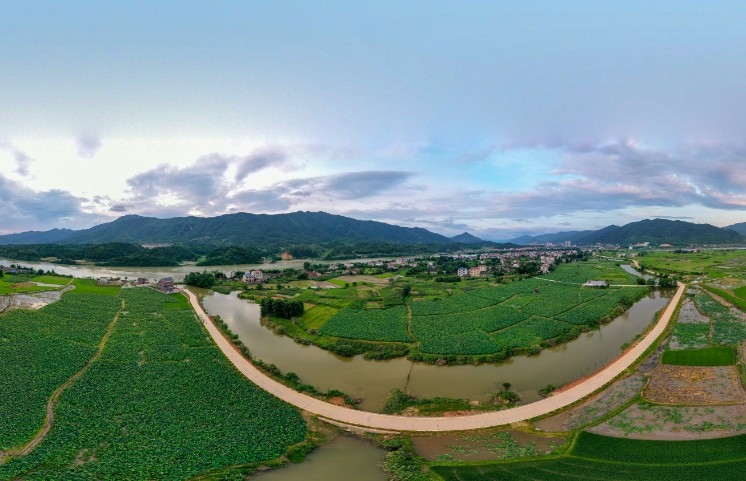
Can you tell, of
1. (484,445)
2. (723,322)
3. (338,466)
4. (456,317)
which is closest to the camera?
(338,466)

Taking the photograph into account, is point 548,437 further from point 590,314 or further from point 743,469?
point 590,314

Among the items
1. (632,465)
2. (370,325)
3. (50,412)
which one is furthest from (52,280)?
(632,465)

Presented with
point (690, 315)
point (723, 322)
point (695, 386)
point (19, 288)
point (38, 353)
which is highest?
point (19, 288)

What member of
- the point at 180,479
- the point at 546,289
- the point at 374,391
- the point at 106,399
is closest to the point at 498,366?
the point at 374,391

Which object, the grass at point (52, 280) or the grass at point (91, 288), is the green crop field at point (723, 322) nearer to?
the grass at point (91, 288)

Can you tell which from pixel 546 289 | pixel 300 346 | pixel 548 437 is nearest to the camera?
pixel 548 437

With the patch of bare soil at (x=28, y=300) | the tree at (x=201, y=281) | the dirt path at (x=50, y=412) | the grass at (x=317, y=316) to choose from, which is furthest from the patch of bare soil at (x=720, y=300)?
the patch of bare soil at (x=28, y=300)

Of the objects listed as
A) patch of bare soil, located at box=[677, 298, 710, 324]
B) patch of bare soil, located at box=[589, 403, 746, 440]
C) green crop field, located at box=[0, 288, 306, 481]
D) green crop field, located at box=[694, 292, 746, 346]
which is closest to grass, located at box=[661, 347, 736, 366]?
green crop field, located at box=[694, 292, 746, 346]

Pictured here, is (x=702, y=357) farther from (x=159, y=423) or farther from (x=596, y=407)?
(x=159, y=423)
